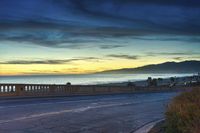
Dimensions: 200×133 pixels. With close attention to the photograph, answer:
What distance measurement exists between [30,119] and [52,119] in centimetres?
76

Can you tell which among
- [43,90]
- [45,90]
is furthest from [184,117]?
[45,90]

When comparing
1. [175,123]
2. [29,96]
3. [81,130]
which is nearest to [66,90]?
[29,96]

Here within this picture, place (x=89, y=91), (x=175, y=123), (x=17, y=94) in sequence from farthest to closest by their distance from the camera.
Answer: (x=89, y=91)
(x=17, y=94)
(x=175, y=123)

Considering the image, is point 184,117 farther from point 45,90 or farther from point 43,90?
point 45,90

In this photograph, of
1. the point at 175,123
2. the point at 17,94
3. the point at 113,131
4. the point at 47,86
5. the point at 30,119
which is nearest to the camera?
the point at 175,123

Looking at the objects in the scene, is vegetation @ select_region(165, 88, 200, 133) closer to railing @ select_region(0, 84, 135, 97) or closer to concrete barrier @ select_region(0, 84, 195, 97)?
concrete barrier @ select_region(0, 84, 195, 97)

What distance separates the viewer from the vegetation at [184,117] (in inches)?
386

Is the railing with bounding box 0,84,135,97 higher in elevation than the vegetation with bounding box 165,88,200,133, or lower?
higher

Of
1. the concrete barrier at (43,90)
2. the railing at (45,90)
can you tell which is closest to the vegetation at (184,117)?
→ the concrete barrier at (43,90)

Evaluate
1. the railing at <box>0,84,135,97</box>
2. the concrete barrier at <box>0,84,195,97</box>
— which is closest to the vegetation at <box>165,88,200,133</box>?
the concrete barrier at <box>0,84,195,97</box>

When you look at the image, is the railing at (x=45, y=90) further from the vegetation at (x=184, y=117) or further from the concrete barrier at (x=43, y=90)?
the vegetation at (x=184, y=117)

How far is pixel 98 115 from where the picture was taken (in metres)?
20.2

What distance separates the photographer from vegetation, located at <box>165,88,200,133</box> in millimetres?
9798

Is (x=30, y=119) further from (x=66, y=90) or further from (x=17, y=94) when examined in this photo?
(x=66, y=90)
